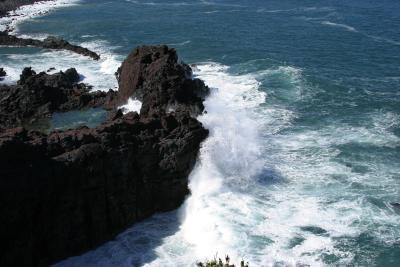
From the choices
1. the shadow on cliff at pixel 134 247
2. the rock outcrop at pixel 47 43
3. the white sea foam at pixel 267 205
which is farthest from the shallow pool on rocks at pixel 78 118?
the rock outcrop at pixel 47 43

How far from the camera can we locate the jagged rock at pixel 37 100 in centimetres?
4772

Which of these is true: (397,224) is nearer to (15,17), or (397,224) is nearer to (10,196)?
(10,196)

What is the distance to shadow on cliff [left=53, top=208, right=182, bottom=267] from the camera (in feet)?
91.7

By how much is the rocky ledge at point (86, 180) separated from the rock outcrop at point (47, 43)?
39.1m

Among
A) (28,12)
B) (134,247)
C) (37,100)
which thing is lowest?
(134,247)

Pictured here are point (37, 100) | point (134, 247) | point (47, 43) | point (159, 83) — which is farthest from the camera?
point (47, 43)

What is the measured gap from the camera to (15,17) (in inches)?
4077

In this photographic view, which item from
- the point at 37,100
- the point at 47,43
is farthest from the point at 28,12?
the point at 37,100

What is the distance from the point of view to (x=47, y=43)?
247ft

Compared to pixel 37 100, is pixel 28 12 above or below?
above

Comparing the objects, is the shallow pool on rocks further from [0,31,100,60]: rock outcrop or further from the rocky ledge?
[0,31,100,60]: rock outcrop

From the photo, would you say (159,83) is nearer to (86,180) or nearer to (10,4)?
(86,180)

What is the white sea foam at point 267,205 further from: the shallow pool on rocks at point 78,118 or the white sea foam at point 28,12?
the white sea foam at point 28,12

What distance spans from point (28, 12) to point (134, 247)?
92.0 meters
